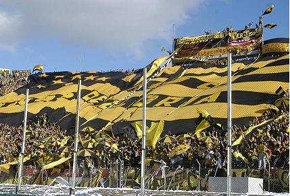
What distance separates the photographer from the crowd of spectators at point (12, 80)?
7250 cm

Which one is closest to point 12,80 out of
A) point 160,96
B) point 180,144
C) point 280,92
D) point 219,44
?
point 219,44

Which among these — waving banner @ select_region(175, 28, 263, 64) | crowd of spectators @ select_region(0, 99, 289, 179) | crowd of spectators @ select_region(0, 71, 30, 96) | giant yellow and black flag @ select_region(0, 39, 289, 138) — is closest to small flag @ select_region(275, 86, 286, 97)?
giant yellow and black flag @ select_region(0, 39, 289, 138)

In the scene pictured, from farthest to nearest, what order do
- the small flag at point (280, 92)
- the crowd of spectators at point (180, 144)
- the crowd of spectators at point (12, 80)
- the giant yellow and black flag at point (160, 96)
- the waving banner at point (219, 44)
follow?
the crowd of spectators at point (12, 80) → the waving banner at point (219, 44) → the giant yellow and black flag at point (160, 96) → the small flag at point (280, 92) → the crowd of spectators at point (180, 144)

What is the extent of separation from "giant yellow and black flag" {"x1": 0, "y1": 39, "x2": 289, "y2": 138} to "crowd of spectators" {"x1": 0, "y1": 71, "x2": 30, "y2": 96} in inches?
297

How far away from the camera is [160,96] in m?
46.8

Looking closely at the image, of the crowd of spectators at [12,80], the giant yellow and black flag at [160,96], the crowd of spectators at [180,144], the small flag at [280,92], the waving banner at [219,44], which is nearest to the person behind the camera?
the crowd of spectators at [180,144]

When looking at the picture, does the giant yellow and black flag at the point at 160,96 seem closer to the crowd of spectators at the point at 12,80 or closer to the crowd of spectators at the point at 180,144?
the crowd of spectators at the point at 180,144

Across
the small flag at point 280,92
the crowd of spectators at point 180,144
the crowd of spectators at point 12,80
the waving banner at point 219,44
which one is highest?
the waving banner at point 219,44

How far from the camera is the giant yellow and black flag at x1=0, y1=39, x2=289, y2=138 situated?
127 feet

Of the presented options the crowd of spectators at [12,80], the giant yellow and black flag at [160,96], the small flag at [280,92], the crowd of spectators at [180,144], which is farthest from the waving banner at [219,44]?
the crowd of spectators at [12,80]

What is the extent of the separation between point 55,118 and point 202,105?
16.6 m

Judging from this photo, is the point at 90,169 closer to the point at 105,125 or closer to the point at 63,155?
the point at 63,155

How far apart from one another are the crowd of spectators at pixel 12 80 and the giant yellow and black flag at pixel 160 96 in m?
7.55

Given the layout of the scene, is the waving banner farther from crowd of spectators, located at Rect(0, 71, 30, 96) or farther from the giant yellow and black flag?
crowd of spectators, located at Rect(0, 71, 30, 96)
